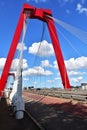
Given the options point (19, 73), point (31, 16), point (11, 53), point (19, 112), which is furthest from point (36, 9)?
point (19, 112)

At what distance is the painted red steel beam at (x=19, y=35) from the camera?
4728 centimetres

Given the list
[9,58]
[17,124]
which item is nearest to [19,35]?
[9,58]

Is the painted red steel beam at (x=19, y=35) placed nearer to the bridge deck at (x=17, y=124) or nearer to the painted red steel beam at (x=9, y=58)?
the painted red steel beam at (x=9, y=58)

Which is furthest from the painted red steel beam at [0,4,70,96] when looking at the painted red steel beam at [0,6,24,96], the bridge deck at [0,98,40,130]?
the bridge deck at [0,98,40,130]

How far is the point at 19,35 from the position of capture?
49.0 m

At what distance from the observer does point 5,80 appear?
4766 cm

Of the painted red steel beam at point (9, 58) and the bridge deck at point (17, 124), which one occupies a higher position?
the painted red steel beam at point (9, 58)

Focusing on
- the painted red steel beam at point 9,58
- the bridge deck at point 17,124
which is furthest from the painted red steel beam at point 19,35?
the bridge deck at point 17,124

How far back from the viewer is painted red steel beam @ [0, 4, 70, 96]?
155 feet

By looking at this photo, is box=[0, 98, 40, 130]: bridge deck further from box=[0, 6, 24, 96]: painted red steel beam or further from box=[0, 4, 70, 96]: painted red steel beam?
box=[0, 4, 70, 96]: painted red steel beam

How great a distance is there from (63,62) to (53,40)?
390 cm

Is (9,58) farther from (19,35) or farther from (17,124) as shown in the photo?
(17,124)

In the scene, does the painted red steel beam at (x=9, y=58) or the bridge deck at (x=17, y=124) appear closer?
the bridge deck at (x=17, y=124)

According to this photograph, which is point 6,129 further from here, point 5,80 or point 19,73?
point 5,80
